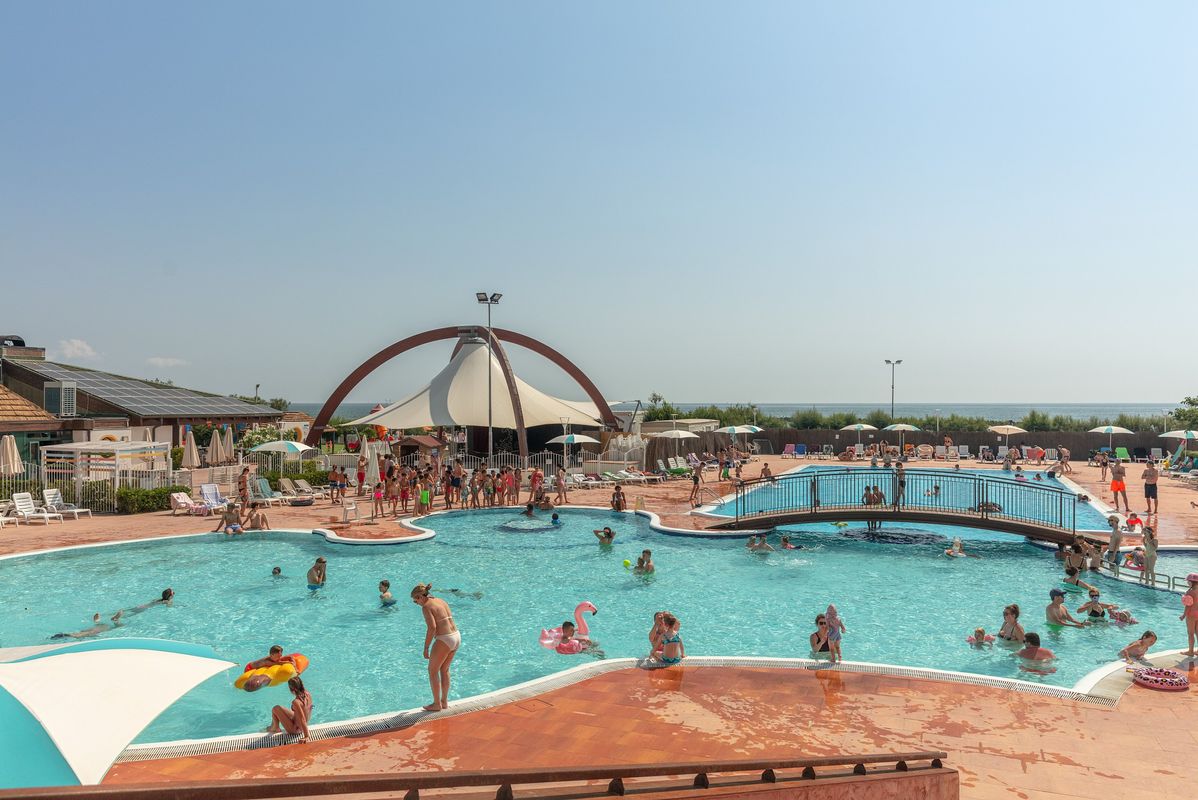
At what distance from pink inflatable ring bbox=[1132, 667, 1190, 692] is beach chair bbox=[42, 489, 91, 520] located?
23526mm

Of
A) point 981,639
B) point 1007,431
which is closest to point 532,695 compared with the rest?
point 981,639

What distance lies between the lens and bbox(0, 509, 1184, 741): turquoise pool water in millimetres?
9898

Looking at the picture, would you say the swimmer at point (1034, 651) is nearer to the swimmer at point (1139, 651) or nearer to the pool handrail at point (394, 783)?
the swimmer at point (1139, 651)

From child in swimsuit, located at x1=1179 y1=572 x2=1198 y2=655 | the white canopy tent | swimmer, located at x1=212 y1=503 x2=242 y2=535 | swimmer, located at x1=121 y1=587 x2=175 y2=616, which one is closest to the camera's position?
child in swimsuit, located at x1=1179 y1=572 x2=1198 y2=655

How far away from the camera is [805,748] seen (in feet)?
21.4

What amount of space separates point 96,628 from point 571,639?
7725 mm

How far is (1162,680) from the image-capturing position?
26.5ft

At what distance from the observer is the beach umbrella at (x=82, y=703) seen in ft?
13.6

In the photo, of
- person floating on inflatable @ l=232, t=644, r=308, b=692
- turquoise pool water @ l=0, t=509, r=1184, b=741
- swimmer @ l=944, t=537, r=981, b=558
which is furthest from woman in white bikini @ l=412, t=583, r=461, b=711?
swimmer @ l=944, t=537, r=981, b=558

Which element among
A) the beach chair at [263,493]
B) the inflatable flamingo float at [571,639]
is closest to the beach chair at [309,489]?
the beach chair at [263,493]

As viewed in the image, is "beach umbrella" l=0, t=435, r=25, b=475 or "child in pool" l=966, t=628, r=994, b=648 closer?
"child in pool" l=966, t=628, r=994, b=648

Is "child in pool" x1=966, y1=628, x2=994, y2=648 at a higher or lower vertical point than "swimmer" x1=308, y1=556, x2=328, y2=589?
lower

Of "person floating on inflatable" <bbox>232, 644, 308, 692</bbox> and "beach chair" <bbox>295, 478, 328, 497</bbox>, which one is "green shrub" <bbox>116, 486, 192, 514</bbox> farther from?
"person floating on inflatable" <bbox>232, 644, 308, 692</bbox>

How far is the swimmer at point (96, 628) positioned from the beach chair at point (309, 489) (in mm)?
11965
